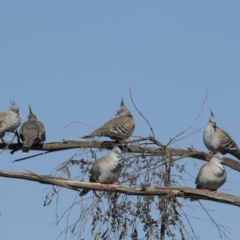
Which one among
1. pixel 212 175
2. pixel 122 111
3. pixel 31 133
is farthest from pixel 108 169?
pixel 122 111

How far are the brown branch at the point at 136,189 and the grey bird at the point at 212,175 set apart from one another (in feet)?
3.03

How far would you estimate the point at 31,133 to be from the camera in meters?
11.3

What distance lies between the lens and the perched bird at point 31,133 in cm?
1103

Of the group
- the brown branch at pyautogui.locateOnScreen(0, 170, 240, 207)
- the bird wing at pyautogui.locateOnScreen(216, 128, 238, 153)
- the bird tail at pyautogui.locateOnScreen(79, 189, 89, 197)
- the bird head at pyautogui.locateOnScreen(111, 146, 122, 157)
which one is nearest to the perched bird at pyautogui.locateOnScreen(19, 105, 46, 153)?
the bird head at pyautogui.locateOnScreen(111, 146, 122, 157)

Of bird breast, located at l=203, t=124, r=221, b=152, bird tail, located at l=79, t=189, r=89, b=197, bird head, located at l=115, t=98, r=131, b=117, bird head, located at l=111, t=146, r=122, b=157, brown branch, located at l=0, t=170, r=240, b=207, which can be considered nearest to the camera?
brown branch, located at l=0, t=170, r=240, b=207

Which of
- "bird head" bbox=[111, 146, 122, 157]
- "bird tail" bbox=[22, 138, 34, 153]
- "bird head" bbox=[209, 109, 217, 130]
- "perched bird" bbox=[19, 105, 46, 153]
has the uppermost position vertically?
"bird head" bbox=[209, 109, 217, 130]

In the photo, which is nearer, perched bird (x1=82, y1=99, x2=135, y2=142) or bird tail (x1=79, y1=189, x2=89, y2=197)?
bird tail (x1=79, y1=189, x2=89, y2=197)

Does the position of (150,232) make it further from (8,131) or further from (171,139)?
(8,131)

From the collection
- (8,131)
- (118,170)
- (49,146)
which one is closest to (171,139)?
(118,170)

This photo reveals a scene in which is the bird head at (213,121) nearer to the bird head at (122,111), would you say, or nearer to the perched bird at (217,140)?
the perched bird at (217,140)

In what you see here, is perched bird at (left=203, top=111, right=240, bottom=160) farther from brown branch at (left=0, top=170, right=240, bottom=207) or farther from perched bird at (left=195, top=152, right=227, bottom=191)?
brown branch at (left=0, top=170, right=240, bottom=207)

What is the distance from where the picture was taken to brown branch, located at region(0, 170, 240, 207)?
25.6 ft

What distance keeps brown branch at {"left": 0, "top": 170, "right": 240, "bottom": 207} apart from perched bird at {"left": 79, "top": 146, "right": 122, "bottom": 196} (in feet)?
2.49

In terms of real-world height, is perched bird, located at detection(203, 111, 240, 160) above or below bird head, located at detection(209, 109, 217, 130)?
below
